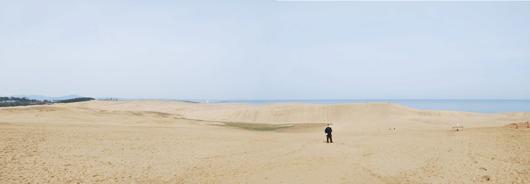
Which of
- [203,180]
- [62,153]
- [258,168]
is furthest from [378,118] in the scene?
[62,153]

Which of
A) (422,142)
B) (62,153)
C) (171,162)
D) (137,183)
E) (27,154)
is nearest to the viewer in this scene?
(137,183)

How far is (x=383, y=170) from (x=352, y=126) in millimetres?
19992

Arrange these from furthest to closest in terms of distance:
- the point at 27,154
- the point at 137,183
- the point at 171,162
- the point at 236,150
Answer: the point at 236,150 → the point at 171,162 → the point at 27,154 → the point at 137,183

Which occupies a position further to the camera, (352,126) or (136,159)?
(352,126)

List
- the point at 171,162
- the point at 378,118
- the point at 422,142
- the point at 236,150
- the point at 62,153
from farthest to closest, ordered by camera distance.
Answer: the point at 378,118 < the point at 422,142 < the point at 236,150 < the point at 171,162 < the point at 62,153

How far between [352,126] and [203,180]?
2390 centimetres

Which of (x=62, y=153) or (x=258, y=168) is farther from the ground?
(x=62, y=153)

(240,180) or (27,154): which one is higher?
(27,154)

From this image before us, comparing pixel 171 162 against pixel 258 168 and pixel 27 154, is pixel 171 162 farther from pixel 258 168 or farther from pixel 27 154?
pixel 27 154

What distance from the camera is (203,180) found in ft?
31.1

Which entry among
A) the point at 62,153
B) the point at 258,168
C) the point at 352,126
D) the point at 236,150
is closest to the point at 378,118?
the point at 352,126

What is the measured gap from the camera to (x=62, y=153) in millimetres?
10938

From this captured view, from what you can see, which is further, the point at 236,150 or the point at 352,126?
the point at 352,126

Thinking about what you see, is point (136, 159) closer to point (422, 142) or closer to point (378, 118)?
point (422, 142)
